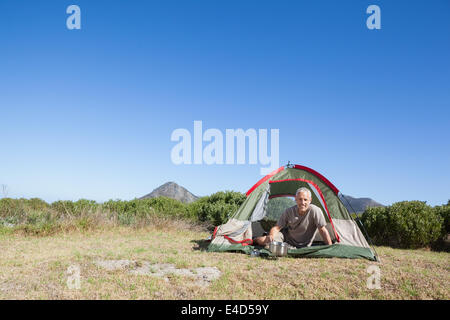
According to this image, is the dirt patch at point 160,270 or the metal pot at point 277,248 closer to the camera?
the dirt patch at point 160,270

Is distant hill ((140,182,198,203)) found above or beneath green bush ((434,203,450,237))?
beneath

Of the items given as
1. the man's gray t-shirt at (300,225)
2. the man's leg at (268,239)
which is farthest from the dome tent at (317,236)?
the man's gray t-shirt at (300,225)

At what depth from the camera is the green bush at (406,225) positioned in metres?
8.76

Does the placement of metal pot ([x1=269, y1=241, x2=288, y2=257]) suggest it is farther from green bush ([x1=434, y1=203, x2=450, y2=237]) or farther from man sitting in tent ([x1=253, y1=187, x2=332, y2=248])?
green bush ([x1=434, y1=203, x2=450, y2=237])

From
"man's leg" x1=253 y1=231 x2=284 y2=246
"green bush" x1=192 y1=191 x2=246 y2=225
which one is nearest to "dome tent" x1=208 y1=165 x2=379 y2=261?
"man's leg" x1=253 y1=231 x2=284 y2=246

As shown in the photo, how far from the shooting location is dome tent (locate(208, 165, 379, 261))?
6.57 meters

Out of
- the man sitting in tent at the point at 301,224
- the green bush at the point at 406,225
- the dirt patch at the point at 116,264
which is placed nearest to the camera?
the dirt patch at the point at 116,264

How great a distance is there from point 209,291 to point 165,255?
226 cm

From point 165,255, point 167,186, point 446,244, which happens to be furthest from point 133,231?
point 167,186

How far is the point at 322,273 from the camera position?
504cm

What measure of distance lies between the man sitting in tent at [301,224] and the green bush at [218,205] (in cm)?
371

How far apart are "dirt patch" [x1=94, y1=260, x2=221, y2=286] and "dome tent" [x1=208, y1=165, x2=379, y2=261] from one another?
175cm

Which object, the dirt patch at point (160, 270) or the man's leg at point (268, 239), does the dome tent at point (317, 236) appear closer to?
the man's leg at point (268, 239)
